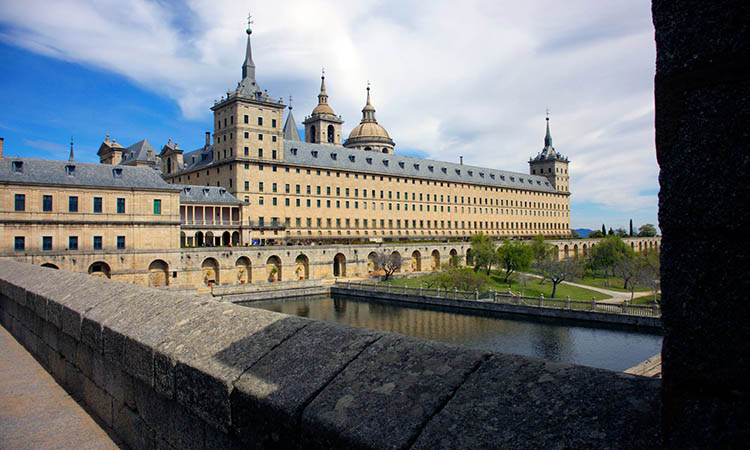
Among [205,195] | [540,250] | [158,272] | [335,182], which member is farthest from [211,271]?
[540,250]

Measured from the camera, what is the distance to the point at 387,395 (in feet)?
7.39

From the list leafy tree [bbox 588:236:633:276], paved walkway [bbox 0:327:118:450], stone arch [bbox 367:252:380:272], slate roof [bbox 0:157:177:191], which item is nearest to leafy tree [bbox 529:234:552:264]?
leafy tree [bbox 588:236:633:276]

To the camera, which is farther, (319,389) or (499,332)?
(499,332)

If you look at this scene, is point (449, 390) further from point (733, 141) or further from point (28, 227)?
point (28, 227)

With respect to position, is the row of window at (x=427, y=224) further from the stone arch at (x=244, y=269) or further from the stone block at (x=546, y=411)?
the stone block at (x=546, y=411)

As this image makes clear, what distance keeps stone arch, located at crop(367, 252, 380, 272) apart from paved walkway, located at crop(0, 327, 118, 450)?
58.9 meters

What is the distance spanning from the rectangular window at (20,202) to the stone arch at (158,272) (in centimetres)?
1097

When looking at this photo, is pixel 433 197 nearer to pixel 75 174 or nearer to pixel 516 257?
pixel 516 257

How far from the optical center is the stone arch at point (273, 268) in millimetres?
56031

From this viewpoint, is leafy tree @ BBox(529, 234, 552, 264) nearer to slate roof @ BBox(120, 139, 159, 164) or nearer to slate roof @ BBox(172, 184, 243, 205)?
slate roof @ BBox(172, 184, 243, 205)

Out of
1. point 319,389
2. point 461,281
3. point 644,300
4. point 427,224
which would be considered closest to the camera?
point 319,389

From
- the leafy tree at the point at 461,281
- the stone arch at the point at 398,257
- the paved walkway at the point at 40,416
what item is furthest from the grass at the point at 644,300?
the paved walkway at the point at 40,416

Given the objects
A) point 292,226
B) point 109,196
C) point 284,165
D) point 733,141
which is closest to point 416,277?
point 292,226

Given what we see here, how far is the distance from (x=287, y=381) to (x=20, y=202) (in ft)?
154
